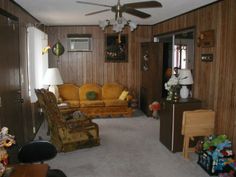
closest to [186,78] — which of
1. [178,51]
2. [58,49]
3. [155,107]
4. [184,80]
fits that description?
[184,80]

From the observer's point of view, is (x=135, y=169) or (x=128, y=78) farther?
(x=128, y=78)

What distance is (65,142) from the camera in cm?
431

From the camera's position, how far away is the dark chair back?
2527 mm

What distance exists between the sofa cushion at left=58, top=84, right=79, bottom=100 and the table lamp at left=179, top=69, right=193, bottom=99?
3274 millimetres

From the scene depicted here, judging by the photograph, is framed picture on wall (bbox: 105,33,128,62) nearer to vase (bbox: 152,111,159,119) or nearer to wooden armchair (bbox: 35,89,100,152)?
vase (bbox: 152,111,159,119)

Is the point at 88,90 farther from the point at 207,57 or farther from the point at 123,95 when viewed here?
the point at 207,57

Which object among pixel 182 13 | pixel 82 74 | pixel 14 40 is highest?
pixel 182 13

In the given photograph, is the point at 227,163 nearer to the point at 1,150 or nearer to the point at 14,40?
the point at 1,150

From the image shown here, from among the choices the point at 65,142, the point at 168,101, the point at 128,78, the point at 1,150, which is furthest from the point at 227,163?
the point at 128,78

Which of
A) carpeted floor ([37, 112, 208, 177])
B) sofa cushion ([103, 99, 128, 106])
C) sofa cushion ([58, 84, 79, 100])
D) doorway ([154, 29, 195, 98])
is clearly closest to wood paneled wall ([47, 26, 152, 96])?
sofa cushion ([58, 84, 79, 100])

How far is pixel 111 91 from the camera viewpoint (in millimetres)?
7008

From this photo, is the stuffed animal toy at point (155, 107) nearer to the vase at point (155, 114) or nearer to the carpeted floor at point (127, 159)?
the vase at point (155, 114)

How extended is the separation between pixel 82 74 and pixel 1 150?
17.4ft

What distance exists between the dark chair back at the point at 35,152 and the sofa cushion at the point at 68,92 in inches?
166
